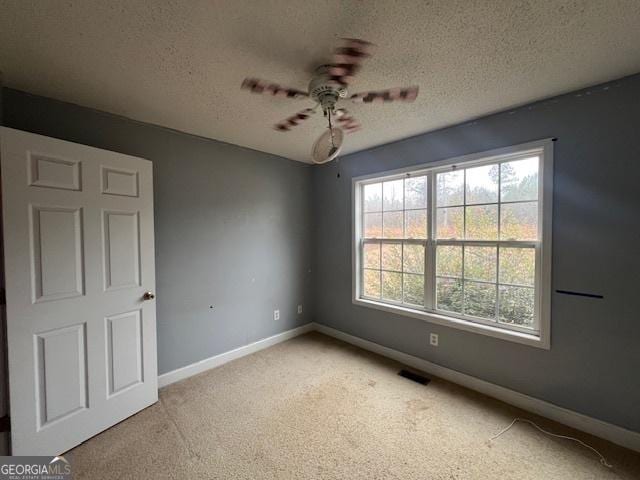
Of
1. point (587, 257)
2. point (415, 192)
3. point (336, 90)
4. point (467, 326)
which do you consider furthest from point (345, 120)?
point (467, 326)

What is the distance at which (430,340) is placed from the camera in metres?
2.53

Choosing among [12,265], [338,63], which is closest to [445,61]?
[338,63]

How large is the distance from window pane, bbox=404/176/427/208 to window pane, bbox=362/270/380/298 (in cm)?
88

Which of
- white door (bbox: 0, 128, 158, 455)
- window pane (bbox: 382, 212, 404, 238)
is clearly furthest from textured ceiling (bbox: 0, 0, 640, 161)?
window pane (bbox: 382, 212, 404, 238)

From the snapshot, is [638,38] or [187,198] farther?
[187,198]

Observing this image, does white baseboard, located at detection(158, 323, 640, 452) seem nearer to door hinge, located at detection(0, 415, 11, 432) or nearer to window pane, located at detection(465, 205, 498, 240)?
door hinge, located at detection(0, 415, 11, 432)

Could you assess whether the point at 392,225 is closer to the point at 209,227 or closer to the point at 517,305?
the point at 517,305

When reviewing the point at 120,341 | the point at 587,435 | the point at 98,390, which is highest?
the point at 120,341

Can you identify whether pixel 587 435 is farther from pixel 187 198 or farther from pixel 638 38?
pixel 187 198

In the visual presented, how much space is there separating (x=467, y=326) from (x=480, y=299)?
267mm

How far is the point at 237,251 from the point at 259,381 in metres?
1.33

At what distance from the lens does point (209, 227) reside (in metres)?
2.65

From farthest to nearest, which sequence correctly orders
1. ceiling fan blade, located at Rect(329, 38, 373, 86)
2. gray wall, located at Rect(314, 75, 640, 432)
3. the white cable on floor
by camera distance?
gray wall, located at Rect(314, 75, 640, 432)
the white cable on floor
ceiling fan blade, located at Rect(329, 38, 373, 86)

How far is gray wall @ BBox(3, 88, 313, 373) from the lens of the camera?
2.05 metres
